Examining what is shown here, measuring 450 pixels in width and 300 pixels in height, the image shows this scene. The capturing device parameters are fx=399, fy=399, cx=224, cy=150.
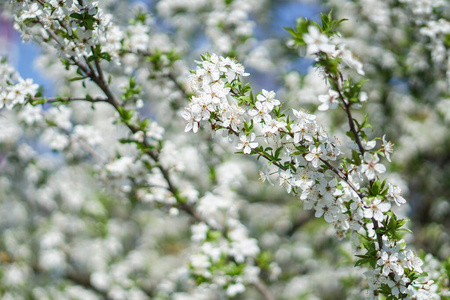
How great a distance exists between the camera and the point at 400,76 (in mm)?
5102

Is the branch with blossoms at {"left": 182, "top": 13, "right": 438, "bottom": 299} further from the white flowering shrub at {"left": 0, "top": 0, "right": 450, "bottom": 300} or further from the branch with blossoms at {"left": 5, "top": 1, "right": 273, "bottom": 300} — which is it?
the branch with blossoms at {"left": 5, "top": 1, "right": 273, "bottom": 300}

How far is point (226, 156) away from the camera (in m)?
4.66

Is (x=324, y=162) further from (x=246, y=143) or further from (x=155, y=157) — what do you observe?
(x=155, y=157)

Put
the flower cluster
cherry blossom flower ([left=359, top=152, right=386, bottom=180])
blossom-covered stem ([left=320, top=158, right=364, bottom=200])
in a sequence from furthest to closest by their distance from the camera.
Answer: the flower cluster, blossom-covered stem ([left=320, top=158, right=364, bottom=200]), cherry blossom flower ([left=359, top=152, right=386, bottom=180])

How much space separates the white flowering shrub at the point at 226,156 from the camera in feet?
6.81

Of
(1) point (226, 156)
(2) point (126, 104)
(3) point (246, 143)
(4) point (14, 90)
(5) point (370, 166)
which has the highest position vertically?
(1) point (226, 156)

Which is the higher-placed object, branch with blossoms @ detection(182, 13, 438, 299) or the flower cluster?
the flower cluster

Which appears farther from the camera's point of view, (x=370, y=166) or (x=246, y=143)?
(x=246, y=143)

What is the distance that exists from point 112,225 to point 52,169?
46.9 inches

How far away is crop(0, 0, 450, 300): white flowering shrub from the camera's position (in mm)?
2076

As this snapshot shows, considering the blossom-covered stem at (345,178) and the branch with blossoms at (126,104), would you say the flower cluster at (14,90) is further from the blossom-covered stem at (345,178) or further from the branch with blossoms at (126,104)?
the blossom-covered stem at (345,178)

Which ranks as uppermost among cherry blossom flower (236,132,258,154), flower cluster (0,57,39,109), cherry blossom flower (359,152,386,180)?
flower cluster (0,57,39,109)

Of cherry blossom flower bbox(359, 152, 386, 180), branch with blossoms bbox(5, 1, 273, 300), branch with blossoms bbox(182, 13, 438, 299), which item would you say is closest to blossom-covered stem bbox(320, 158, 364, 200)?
branch with blossoms bbox(182, 13, 438, 299)

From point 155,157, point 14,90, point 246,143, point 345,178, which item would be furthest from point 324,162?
point 14,90
